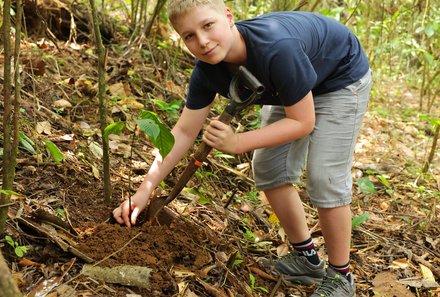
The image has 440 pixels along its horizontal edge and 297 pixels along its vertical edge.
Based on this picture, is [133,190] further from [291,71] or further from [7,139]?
[291,71]

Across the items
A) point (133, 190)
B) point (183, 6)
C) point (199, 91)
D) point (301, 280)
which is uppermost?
point (183, 6)

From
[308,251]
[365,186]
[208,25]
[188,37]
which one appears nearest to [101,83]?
[188,37]

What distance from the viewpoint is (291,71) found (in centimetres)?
206

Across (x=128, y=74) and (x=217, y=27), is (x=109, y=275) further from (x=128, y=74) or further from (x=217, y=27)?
(x=128, y=74)

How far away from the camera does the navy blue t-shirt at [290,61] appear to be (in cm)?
208

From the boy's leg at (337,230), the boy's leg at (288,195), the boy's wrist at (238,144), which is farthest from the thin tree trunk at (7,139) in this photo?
A: the boy's leg at (337,230)

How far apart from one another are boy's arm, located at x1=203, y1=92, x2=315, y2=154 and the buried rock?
1.97 ft

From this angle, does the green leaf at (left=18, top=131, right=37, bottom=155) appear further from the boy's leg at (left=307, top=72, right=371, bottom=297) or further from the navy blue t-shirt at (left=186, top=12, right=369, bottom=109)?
the boy's leg at (left=307, top=72, right=371, bottom=297)

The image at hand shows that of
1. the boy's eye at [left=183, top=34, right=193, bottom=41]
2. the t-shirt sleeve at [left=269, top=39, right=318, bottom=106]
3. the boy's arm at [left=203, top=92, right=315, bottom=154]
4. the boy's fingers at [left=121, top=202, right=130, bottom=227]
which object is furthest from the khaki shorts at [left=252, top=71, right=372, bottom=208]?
the boy's fingers at [left=121, top=202, right=130, bottom=227]

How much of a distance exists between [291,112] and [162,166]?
71 centimetres

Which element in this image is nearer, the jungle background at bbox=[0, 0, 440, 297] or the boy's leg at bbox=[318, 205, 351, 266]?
the jungle background at bbox=[0, 0, 440, 297]

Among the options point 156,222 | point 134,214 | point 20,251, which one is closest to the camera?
point 20,251

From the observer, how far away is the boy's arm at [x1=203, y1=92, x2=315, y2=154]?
6.93 feet

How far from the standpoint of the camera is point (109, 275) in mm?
2023
